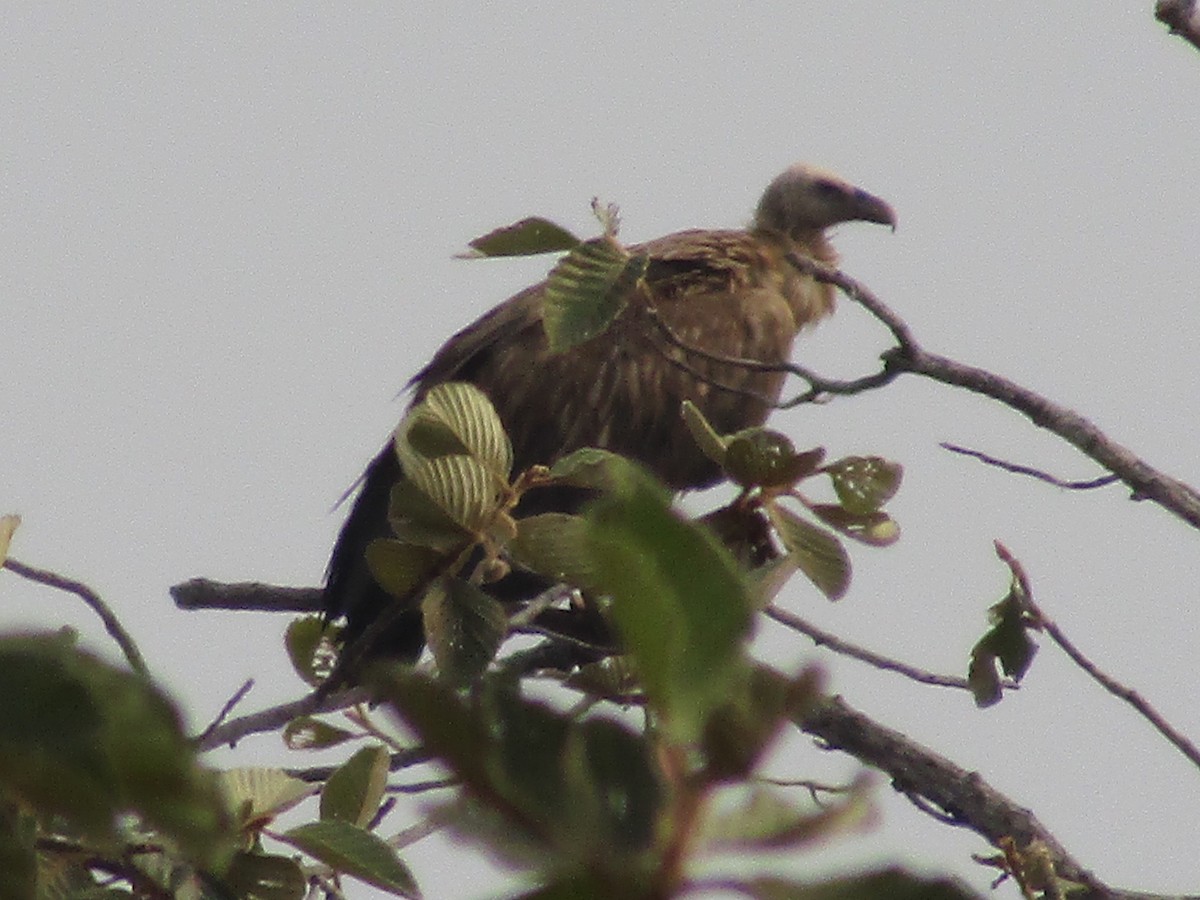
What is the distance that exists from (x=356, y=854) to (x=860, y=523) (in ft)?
4.84

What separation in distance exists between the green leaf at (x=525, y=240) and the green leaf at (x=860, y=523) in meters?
0.71

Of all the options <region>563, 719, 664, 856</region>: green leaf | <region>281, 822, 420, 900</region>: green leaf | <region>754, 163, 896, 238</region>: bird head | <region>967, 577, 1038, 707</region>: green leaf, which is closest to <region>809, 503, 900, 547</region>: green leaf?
<region>967, 577, 1038, 707</region>: green leaf

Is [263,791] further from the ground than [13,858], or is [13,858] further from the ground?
[13,858]

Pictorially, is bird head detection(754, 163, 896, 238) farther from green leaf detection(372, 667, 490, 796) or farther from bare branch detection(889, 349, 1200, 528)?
green leaf detection(372, 667, 490, 796)

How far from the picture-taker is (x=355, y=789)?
3.16m

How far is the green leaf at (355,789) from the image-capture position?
10.3 ft

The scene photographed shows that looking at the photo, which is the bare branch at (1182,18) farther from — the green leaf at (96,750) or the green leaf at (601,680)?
the green leaf at (96,750)

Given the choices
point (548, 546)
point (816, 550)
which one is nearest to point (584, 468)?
point (548, 546)

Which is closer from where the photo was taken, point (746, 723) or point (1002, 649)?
point (746, 723)

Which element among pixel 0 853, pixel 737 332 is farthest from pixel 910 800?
pixel 0 853

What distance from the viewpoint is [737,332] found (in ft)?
20.2

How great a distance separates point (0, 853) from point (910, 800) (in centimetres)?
317

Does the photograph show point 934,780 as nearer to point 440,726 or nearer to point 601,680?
point 601,680

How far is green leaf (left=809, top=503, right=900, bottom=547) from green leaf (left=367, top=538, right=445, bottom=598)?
71 centimetres
